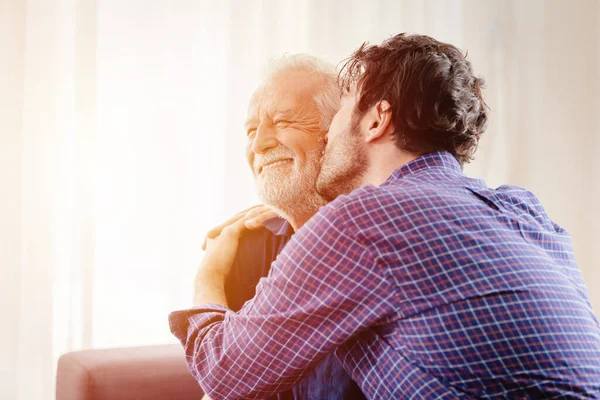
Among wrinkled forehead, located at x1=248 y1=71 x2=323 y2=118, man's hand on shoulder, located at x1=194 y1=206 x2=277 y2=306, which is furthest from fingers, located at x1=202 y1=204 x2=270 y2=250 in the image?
wrinkled forehead, located at x1=248 y1=71 x2=323 y2=118

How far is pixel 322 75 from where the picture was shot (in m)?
1.56

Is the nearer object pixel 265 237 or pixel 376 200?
pixel 376 200

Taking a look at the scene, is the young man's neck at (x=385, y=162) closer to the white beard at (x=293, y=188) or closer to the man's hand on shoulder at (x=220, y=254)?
the white beard at (x=293, y=188)

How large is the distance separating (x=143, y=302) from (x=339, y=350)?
1.19 meters

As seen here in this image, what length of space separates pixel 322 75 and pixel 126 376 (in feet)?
2.85

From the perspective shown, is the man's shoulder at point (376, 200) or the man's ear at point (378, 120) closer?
the man's shoulder at point (376, 200)

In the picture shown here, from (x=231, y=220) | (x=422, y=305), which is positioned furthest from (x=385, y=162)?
(x=231, y=220)

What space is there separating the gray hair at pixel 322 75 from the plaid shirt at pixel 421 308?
559mm

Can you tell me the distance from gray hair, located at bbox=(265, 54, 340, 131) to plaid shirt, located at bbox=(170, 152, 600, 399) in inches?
22.0

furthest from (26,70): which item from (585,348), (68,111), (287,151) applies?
(585,348)

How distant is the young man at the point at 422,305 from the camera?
2.84ft

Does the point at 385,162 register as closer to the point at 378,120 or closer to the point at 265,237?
the point at 378,120

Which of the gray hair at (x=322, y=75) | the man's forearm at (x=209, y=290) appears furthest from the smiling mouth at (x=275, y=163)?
the man's forearm at (x=209, y=290)

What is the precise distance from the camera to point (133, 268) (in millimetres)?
2045
